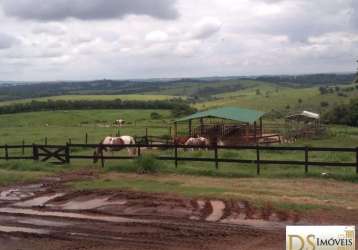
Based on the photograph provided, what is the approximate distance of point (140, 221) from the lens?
11.8 meters

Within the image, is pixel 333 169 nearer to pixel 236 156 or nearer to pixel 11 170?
pixel 236 156

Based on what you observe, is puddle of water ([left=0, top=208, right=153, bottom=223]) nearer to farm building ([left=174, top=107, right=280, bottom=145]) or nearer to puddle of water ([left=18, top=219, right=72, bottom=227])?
puddle of water ([left=18, top=219, right=72, bottom=227])

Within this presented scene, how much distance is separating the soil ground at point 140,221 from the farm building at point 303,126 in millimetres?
33331

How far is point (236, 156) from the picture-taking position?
25641 mm

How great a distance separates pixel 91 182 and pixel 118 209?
4582mm

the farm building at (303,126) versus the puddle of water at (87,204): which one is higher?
the puddle of water at (87,204)

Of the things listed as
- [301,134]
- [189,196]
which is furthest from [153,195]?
[301,134]

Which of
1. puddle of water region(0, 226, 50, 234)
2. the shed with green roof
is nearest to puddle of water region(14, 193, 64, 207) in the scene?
puddle of water region(0, 226, 50, 234)

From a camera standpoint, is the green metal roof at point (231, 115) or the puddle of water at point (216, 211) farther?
the green metal roof at point (231, 115)

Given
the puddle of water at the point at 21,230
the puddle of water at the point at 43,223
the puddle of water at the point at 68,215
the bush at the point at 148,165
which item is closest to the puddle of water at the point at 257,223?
the puddle of water at the point at 68,215

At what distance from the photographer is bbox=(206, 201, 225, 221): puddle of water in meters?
11.9

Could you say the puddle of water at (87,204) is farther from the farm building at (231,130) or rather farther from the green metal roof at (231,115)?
the green metal roof at (231,115)

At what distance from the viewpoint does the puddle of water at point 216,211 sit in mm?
11851

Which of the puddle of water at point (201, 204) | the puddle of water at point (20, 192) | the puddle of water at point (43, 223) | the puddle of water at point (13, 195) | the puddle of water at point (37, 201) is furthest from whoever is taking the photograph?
the puddle of water at point (20, 192)
